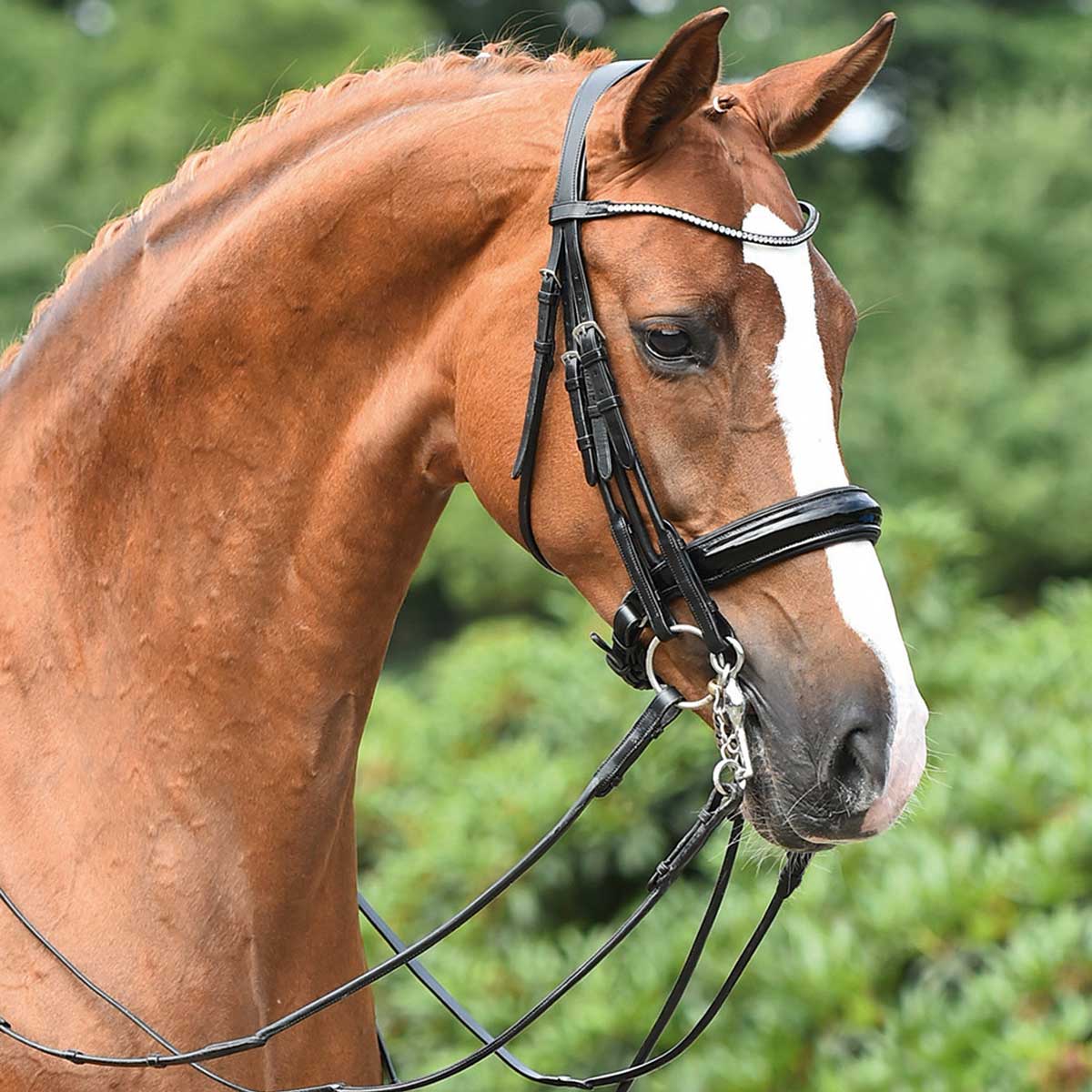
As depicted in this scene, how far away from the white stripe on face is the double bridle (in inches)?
1.2

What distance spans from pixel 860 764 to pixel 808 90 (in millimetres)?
1126

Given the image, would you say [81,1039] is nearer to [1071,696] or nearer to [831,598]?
[831,598]

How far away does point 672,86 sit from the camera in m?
2.25

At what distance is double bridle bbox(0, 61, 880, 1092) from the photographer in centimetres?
213

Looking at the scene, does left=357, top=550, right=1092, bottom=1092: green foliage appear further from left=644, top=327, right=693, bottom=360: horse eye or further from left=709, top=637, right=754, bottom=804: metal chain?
left=644, top=327, right=693, bottom=360: horse eye

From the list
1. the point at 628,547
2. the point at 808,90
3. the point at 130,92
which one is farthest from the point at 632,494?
the point at 130,92

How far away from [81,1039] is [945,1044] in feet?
8.00

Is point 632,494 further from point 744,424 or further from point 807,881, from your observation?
point 807,881

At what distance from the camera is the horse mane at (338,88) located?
8.46 ft

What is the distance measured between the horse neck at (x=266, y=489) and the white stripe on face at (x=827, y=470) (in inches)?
20.3

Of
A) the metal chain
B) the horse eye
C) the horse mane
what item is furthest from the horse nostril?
the horse mane

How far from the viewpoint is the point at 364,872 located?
616cm

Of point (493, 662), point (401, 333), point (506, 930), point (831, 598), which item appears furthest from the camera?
point (493, 662)

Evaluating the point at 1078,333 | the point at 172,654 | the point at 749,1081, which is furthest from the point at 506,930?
the point at 1078,333
